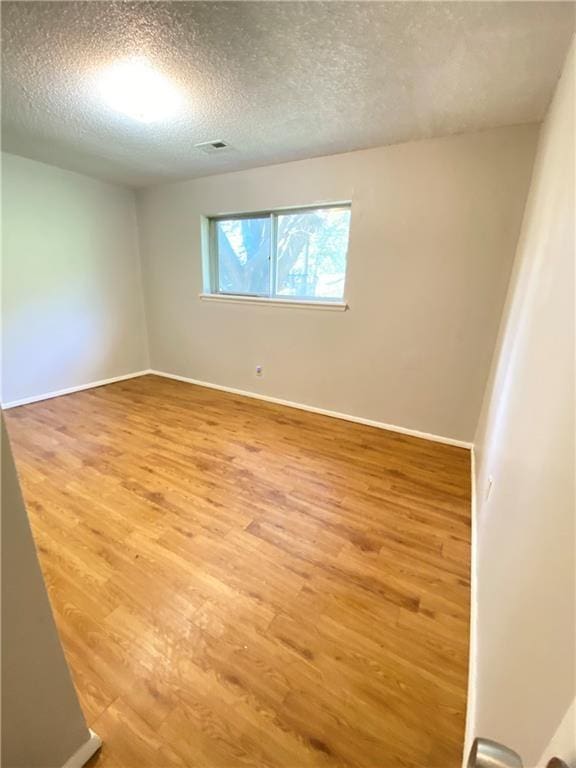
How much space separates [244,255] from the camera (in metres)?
3.47

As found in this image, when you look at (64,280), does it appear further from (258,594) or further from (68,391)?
(258,594)

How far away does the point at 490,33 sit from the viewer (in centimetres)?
129

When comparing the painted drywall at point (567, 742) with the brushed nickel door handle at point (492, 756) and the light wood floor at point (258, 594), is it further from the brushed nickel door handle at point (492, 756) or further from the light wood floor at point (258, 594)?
the light wood floor at point (258, 594)

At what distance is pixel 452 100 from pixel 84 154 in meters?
2.92

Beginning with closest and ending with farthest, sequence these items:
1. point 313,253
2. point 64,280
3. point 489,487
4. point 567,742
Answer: point 567,742 → point 489,487 → point 313,253 → point 64,280

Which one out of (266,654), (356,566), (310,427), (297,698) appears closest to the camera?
(297,698)

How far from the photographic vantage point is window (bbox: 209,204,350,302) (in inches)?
115

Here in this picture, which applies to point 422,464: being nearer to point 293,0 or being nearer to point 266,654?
point 266,654

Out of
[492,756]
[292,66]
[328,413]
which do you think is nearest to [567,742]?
[492,756]

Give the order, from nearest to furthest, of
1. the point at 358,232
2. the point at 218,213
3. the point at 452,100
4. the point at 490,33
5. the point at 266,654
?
the point at 266,654
the point at 490,33
the point at 452,100
the point at 358,232
the point at 218,213

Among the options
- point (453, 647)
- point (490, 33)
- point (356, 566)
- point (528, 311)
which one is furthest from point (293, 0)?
point (453, 647)

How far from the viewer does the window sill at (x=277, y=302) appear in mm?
2949

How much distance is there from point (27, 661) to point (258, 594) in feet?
2.83

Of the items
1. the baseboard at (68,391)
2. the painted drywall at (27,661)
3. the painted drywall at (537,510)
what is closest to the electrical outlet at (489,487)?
the painted drywall at (537,510)
